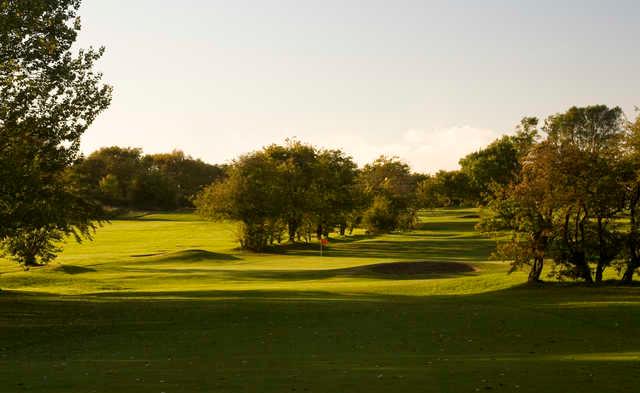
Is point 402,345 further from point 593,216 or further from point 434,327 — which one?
point 593,216

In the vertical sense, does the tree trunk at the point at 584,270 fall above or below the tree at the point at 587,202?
below

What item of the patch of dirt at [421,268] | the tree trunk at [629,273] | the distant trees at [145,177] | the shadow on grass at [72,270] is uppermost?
the distant trees at [145,177]

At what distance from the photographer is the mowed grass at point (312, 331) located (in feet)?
49.4

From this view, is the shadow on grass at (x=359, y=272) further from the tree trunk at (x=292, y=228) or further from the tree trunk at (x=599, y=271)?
the tree trunk at (x=292, y=228)

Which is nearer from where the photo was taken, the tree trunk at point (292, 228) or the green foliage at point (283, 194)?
the green foliage at point (283, 194)

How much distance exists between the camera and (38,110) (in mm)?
30766

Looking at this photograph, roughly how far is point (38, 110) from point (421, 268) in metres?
32.1

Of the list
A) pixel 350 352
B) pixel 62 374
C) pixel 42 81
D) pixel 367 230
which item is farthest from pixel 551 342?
pixel 367 230

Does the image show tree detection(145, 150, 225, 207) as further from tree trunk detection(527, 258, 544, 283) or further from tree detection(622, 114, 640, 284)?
tree detection(622, 114, 640, 284)

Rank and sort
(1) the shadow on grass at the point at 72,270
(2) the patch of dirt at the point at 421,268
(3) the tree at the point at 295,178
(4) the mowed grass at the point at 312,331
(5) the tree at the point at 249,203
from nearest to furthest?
(4) the mowed grass at the point at 312,331 → (2) the patch of dirt at the point at 421,268 → (1) the shadow on grass at the point at 72,270 → (5) the tree at the point at 249,203 → (3) the tree at the point at 295,178

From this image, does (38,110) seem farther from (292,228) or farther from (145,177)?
(145,177)

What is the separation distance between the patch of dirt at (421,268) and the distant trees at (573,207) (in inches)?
593

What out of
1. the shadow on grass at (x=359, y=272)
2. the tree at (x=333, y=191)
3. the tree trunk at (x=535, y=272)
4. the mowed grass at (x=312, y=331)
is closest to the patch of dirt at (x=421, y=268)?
the shadow on grass at (x=359, y=272)

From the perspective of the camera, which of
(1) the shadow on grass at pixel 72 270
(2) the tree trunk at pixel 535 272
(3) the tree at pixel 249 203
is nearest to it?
(2) the tree trunk at pixel 535 272
